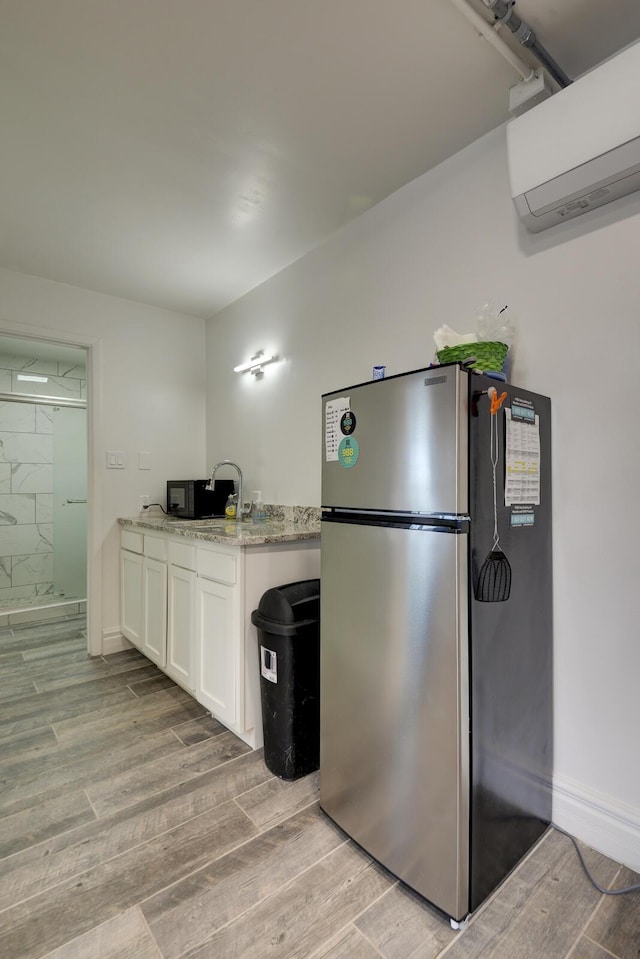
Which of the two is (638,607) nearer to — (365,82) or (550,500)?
(550,500)

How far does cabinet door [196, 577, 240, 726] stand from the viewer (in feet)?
6.53

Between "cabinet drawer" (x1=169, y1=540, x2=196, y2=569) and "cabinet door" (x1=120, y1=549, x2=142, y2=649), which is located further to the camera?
"cabinet door" (x1=120, y1=549, x2=142, y2=649)

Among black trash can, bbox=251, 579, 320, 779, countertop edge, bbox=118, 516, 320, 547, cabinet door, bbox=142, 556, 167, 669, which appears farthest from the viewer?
cabinet door, bbox=142, 556, 167, 669

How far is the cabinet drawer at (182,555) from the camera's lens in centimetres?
233

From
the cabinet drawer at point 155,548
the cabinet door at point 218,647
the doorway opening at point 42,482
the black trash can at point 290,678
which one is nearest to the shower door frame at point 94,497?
the cabinet drawer at point 155,548

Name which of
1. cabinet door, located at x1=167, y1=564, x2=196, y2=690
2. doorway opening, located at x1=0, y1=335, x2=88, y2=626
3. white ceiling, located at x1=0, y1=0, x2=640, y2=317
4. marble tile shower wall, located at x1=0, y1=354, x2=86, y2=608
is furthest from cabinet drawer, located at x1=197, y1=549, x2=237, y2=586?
marble tile shower wall, located at x1=0, y1=354, x2=86, y2=608

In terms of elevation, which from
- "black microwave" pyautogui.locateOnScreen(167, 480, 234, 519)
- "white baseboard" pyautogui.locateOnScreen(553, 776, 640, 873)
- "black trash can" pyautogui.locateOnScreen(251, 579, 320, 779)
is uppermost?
"black microwave" pyautogui.locateOnScreen(167, 480, 234, 519)

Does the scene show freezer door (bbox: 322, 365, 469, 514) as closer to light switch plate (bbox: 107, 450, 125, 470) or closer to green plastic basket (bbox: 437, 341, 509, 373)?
green plastic basket (bbox: 437, 341, 509, 373)

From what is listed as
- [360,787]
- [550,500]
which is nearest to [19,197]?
[550,500]

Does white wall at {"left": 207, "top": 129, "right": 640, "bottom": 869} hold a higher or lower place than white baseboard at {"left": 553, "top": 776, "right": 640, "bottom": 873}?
higher

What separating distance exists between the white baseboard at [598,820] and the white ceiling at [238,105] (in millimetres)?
2371

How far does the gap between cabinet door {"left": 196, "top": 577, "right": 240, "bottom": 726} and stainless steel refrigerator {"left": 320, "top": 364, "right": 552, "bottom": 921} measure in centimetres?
55

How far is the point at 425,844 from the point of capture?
124 cm

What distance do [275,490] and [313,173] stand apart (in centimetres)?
172
